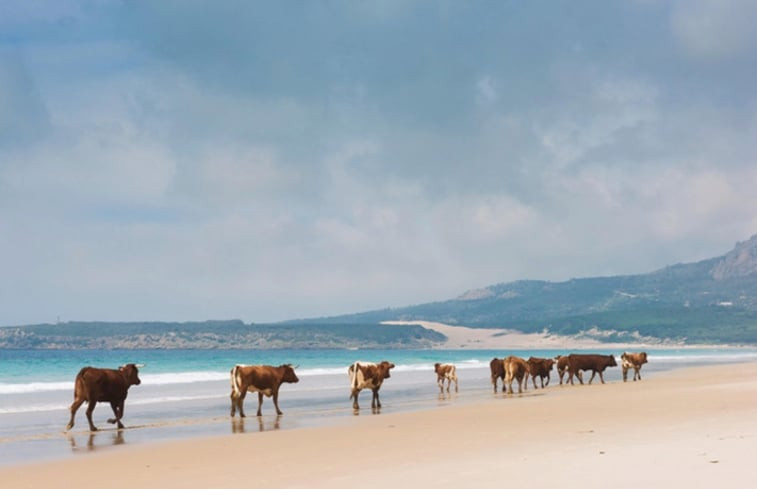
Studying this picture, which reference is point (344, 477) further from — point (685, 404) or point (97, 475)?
point (685, 404)

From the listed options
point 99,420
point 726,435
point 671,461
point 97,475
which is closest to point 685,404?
point 726,435

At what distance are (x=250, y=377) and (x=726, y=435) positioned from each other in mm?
A: 13054

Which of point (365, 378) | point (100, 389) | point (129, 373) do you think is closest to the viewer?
point (100, 389)

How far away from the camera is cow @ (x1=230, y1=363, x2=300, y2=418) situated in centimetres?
2042

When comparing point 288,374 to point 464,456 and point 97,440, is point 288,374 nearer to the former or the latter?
point 97,440

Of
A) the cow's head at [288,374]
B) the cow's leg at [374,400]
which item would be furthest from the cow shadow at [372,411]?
the cow's head at [288,374]

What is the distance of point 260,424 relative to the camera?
18.2 m

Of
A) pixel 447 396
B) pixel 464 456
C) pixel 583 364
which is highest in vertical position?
pixel 464 456

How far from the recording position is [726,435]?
428 inches

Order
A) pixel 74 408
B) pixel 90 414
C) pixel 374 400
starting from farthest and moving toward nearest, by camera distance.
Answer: pixel 374 400, pixel 90 414, pixel 74 408

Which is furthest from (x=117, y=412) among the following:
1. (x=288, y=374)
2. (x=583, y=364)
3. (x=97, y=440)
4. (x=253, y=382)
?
(x=583, y=364)

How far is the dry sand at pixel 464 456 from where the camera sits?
8.33 m

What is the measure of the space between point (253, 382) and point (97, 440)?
Result: 19.5 ft

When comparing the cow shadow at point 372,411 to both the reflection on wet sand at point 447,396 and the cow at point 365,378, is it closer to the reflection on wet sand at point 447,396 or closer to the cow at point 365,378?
the cow at point 365,378
